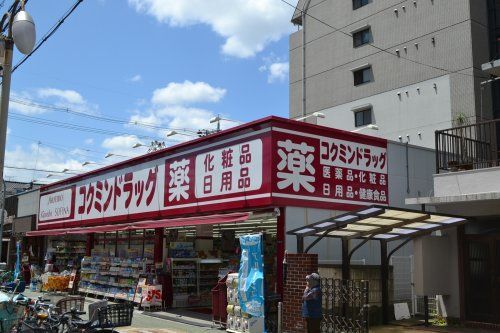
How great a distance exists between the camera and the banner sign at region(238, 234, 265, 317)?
1251 cm

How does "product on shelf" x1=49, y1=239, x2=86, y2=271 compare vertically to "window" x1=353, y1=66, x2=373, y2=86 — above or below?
below

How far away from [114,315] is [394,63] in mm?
26350

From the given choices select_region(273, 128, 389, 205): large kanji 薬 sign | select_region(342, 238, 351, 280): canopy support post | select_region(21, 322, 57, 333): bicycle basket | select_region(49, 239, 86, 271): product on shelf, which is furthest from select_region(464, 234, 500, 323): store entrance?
select_region(49, 239, 86, 271): product on shelf

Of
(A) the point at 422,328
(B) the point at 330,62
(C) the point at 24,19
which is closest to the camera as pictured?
(C) the point at 24,19

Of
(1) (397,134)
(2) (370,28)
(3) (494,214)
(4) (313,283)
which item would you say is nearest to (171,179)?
(4) (313,283)

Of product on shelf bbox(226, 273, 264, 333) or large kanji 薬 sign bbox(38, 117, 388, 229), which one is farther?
large kanji 薬 sign bbox(38, 117, 388, 229)

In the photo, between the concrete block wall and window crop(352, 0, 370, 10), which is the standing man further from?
window crop(352, 0, 370, 10)

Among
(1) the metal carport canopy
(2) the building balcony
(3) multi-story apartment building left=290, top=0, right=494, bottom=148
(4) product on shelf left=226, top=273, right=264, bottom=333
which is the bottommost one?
(4) product on shelf left=226, top=273, right=264, bottom=333

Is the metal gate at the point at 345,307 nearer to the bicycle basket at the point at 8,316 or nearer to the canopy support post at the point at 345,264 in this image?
the canopy support post at the point at 345,264

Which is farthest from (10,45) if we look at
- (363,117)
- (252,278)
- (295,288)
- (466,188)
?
(363,117)

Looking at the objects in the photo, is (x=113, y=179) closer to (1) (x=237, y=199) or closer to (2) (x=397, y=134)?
(1) (x=237, y=199)

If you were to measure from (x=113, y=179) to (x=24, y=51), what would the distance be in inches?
576

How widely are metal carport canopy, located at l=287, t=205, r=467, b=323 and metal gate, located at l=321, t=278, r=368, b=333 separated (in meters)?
0.78

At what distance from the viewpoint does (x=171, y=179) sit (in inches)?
725
